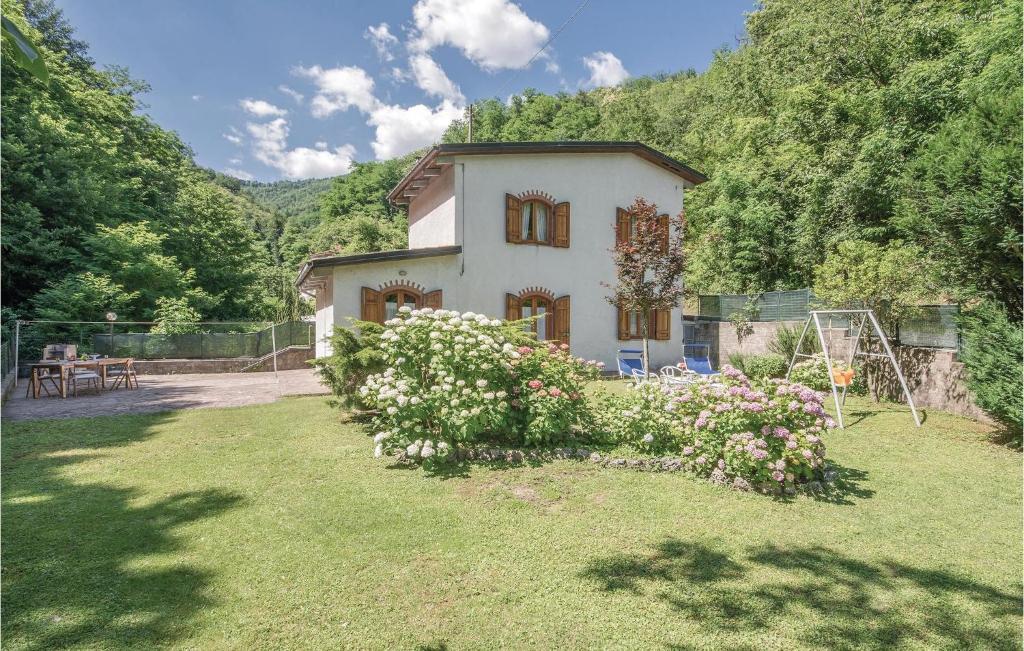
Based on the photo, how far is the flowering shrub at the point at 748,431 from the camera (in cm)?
514

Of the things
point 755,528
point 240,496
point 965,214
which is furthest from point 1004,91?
point 240,496

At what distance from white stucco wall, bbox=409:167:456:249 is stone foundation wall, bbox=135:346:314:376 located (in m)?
5.96

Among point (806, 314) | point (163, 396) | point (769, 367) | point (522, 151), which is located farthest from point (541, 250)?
point (163, 396)

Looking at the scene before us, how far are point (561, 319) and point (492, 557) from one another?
11228 mm

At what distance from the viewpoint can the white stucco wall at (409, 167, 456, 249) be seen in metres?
13.9

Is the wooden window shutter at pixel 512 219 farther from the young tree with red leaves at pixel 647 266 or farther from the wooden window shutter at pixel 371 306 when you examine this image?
the wooden window shutter at pixel 371 306

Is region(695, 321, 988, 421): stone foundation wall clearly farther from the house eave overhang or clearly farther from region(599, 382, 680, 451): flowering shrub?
the house eave overhang

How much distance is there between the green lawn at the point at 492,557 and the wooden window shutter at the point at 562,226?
978 centimetres

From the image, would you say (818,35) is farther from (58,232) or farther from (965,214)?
(58,232)

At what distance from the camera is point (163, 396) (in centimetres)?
1181

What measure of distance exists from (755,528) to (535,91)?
5821 cm

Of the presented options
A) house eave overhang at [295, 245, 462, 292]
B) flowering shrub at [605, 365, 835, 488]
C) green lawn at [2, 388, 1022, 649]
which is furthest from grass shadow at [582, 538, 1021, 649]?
house eave overhang at [295, 245, 462, 292]

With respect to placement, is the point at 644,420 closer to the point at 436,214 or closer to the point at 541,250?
the point at 541,250

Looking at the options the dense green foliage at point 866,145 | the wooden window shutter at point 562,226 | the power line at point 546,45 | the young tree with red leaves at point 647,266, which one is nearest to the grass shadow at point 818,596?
the dense green foliage at point 866,145
